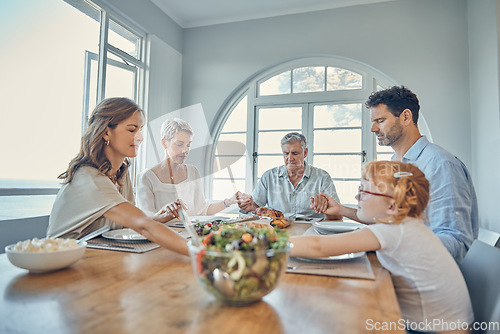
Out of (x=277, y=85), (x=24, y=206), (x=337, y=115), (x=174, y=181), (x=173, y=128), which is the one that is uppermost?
(x=277, y=85)

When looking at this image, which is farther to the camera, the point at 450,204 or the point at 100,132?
the point at 100,132

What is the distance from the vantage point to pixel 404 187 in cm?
102

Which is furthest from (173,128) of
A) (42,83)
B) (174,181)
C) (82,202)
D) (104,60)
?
(82,202)

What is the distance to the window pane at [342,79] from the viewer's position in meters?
3.84

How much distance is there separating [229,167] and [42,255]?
357cm

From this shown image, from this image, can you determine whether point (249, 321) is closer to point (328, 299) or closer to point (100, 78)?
point (328, 299)

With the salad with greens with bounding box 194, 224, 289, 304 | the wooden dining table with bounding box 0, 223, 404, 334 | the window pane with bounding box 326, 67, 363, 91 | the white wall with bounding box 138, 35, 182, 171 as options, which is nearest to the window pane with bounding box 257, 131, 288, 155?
the window pane with bounding box 326, 67, 363, 91

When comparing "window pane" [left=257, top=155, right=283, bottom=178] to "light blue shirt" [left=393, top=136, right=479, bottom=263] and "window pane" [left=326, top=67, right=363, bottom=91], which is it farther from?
"light blue shirt" [left=393, top=136, right=479, bottom=263]

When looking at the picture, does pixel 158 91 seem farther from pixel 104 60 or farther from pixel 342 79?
pixel 342 79

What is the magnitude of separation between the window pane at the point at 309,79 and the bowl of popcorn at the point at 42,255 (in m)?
A: 3.53

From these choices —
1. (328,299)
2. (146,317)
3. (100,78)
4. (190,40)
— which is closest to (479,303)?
(328,299)

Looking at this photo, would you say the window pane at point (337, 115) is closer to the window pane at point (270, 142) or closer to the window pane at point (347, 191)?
the window pane at point (270, 142)

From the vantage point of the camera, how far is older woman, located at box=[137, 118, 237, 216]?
2482 mm

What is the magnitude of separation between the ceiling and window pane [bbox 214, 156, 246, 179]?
1787 mm
